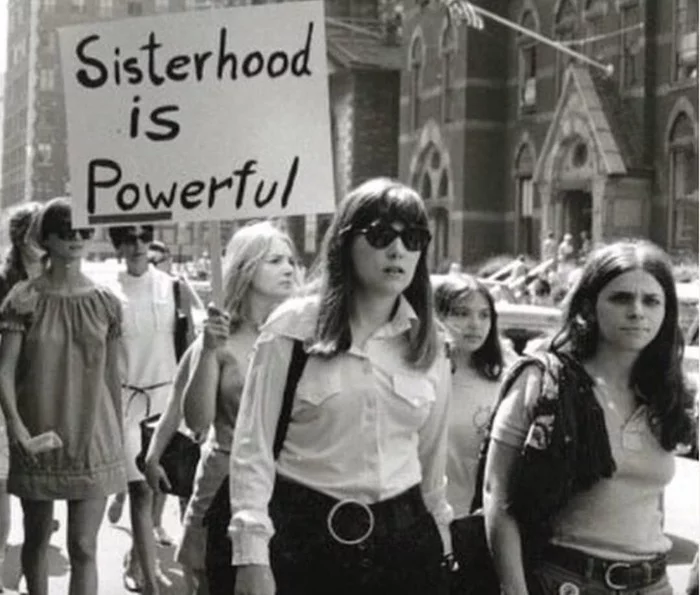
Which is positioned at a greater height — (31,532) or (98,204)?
(98,204)

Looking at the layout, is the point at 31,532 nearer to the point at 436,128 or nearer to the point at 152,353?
the point at 152,353

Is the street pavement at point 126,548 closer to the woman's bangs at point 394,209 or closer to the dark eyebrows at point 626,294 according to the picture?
the dark eyebrows at point 626,294

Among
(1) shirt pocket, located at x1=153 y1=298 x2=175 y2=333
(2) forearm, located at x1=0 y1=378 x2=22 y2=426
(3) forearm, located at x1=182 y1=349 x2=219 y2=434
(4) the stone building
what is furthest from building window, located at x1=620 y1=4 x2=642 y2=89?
(3) forearm, located at x1=182 y1=349 x2=219 y2=434

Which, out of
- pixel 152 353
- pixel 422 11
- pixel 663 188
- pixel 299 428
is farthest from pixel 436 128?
pixel 299 428

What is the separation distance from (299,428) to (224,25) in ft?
6.03

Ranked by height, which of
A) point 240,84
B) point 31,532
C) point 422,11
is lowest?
point 31,532

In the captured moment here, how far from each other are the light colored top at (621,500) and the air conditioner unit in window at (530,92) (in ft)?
118

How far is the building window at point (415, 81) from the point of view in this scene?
45.6 m

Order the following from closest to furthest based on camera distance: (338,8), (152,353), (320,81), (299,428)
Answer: (299,428) < (320,81) < (152,353) < (338,8)

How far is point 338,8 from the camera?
176ft

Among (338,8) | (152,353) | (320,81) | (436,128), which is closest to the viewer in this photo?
(320,81)

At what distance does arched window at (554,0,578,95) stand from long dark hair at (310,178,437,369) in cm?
3395

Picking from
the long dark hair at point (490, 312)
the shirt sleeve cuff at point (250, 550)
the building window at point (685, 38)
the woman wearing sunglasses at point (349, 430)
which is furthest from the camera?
the building window at point (685, 38)

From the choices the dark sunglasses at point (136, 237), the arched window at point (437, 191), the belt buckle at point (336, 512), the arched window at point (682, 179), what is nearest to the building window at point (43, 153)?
the arched window at point (437, 191)
